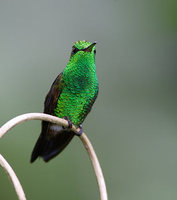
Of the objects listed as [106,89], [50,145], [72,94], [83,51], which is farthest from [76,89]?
[106,89]

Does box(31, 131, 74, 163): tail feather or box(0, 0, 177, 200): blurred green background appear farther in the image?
box(0, 0, 177, 200): blurred green background

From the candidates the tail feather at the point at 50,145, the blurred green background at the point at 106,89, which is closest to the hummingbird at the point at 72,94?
the tail feather at the point at 50,145

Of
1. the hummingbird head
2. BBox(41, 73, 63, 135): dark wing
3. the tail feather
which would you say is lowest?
the tail feather

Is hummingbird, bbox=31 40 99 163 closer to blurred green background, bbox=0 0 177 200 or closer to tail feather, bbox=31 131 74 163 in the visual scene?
tail feather, bbox=31 131 74 163

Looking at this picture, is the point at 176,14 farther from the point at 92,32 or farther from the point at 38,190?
the point at 38,190

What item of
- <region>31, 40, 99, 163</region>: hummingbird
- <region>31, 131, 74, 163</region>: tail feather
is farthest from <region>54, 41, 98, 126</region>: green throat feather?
<region>31, 131, 74, 163</region>: tail feather

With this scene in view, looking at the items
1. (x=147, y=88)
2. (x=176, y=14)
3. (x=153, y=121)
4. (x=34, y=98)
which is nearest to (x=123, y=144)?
(x=153, y=121)

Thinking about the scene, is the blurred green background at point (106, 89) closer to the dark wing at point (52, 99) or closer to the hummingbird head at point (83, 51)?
the dark wing at point (52, 99)
